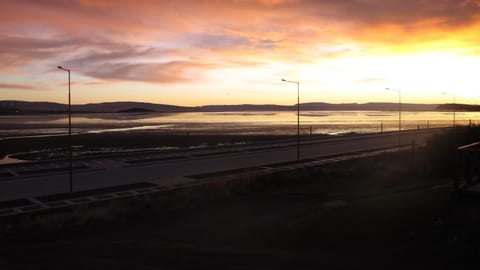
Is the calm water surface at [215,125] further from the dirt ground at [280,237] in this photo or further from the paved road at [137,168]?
the dirt ground at [280,237]

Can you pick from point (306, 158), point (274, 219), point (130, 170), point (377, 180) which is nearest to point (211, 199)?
point (274, 219)

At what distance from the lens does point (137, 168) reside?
28.7 meters

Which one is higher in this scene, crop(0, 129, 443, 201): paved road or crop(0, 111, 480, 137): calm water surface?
crop(0, 111, 480, 137): calm water surface

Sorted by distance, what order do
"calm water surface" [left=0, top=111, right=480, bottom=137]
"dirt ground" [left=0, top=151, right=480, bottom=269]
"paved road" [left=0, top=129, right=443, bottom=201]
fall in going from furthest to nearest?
"calm water surface" [left=0, top=111, right=480, bottom=137] → "paved road" [left=0, top=129, right=443, bottom=201] → "dirt ground" [left=0, top=151, right=480, bottom=269]

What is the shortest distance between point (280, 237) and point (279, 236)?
3.4 inches

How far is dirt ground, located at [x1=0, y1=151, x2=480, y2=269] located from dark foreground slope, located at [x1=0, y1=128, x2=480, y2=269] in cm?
2

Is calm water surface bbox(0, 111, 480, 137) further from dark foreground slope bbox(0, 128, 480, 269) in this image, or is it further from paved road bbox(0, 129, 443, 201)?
dark foreground slope bbox(0, 128, 480, 269)

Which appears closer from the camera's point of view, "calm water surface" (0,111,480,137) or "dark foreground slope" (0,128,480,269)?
"dark foreground slope" (0,128,480,269)

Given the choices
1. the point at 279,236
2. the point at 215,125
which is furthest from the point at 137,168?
the point at 215,125

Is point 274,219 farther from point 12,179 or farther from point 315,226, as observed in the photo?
point 12,179

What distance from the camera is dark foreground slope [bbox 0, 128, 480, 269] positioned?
9.09m

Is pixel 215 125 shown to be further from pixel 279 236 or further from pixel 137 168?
pixel 279 236

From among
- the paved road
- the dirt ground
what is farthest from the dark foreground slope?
the paved road

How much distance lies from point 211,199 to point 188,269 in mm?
8806
